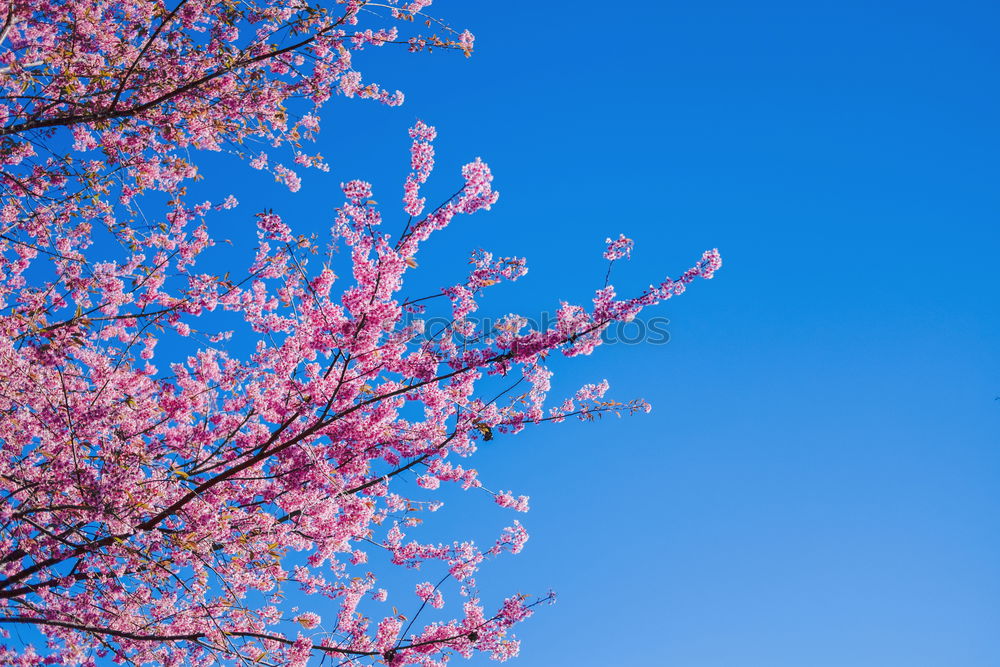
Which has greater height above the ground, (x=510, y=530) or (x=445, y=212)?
(x=445, y=212)

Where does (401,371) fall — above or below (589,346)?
above

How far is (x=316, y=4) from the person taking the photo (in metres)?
5.92

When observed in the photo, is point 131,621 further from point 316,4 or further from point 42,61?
point 316,4

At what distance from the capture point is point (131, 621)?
5680 millimetres

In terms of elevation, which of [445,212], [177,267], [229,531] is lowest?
[229,531]

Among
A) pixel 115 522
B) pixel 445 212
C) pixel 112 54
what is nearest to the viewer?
pixel 115 522

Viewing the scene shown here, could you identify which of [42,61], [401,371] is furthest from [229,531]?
[42,61]

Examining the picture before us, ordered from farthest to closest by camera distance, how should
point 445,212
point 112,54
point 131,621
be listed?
point 112,54, point 131,621, point 445,212

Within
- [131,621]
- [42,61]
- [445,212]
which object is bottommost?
[131,621]

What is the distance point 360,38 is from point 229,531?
16.9ft

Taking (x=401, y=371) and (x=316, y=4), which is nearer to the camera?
(x=401, y=371)

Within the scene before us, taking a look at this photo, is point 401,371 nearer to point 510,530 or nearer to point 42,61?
point 510,530

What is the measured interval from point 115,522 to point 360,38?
5.12m

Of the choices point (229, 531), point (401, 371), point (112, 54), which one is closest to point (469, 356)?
point (401, 371)
